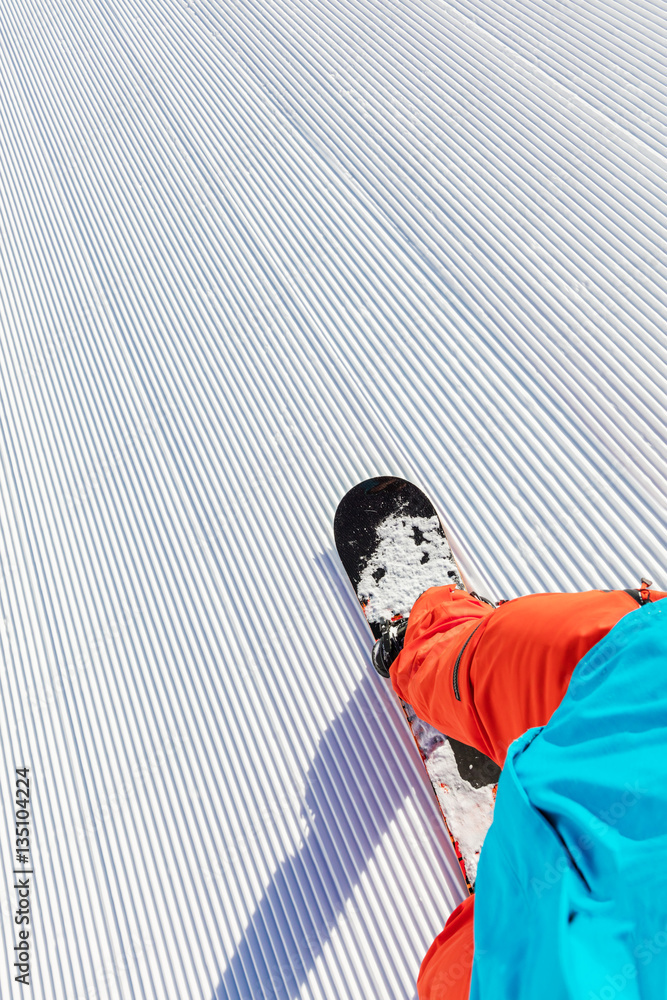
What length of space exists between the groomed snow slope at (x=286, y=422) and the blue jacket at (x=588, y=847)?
0.77 m

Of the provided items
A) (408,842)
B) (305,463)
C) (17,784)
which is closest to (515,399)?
(305,463)

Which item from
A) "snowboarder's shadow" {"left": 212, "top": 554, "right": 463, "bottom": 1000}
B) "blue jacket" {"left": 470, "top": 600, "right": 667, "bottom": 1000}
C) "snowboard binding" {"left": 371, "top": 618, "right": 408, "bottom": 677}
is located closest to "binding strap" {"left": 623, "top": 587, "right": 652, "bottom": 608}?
"blue jacket" {"left": 470, "top": 600, "right": 667, "bottom": 1000}

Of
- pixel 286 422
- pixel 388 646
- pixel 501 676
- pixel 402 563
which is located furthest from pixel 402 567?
Answer: pixel 501 676

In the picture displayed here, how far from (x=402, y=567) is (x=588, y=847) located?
3.06 ft

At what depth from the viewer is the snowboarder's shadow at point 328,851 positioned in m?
1.10

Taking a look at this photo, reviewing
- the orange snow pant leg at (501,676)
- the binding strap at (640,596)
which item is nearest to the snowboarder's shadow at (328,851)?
the orange snow pant leg at (501,676)

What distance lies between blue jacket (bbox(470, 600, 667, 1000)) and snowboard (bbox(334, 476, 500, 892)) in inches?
26.5

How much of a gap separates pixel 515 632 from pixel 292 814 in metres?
0.75

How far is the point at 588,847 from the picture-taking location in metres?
0.43

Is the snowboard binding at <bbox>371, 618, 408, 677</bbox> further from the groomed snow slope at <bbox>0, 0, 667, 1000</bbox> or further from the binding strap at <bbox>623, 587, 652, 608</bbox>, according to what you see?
the binding strap at <bbox>623, 587, 652, 608</bbox>

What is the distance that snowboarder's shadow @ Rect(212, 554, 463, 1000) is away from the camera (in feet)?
3.61

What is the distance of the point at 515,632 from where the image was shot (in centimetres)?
71

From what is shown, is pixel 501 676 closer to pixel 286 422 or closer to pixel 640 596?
pixel 640 596

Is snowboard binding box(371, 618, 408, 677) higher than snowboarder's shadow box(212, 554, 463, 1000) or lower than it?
higher
